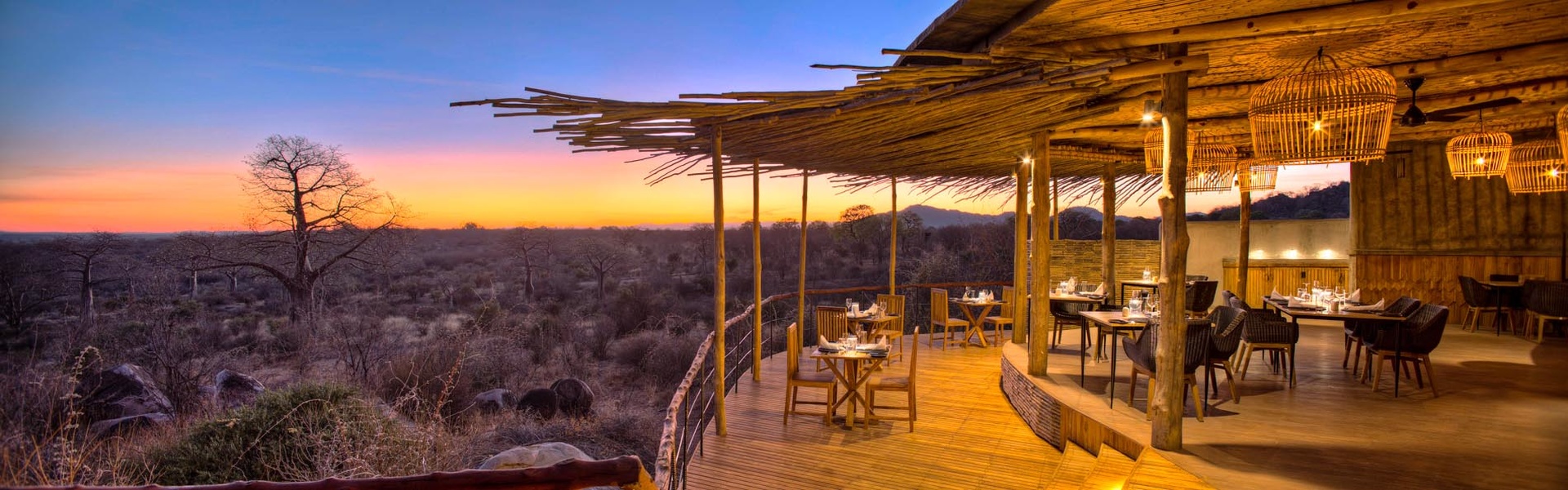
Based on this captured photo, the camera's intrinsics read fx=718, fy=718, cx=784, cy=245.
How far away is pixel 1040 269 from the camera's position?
7602mm

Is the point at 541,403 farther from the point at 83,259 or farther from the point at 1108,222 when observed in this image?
the point at 83,259

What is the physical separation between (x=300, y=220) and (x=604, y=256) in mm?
11672

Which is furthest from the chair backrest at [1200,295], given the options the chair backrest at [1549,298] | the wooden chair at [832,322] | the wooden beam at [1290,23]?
the wooden beam at [1290,23]

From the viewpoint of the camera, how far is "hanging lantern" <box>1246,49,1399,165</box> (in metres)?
4.79

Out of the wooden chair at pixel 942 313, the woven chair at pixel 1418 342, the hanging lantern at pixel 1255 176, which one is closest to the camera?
the woven chair at pixel 1418 342

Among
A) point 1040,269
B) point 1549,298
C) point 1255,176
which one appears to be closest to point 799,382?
point 1040,269

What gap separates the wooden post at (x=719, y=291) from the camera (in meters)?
5.92

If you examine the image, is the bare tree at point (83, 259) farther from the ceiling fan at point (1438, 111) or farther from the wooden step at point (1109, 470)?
the ceiling fan at point (1438, 111)

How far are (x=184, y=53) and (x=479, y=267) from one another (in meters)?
13.3

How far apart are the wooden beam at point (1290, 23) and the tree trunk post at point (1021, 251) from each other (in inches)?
130

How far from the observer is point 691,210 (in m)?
21.8

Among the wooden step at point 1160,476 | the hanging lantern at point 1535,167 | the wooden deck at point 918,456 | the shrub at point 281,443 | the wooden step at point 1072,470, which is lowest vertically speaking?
the shrub at point 281,443

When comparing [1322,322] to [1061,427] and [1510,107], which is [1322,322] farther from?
[1061,427]

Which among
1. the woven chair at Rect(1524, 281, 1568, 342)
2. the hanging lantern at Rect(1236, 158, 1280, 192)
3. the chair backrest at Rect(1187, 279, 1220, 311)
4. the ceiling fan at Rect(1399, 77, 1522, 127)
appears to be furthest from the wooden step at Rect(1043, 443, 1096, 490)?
the woven chair at Rect(1524, 281, 1568, 342)
